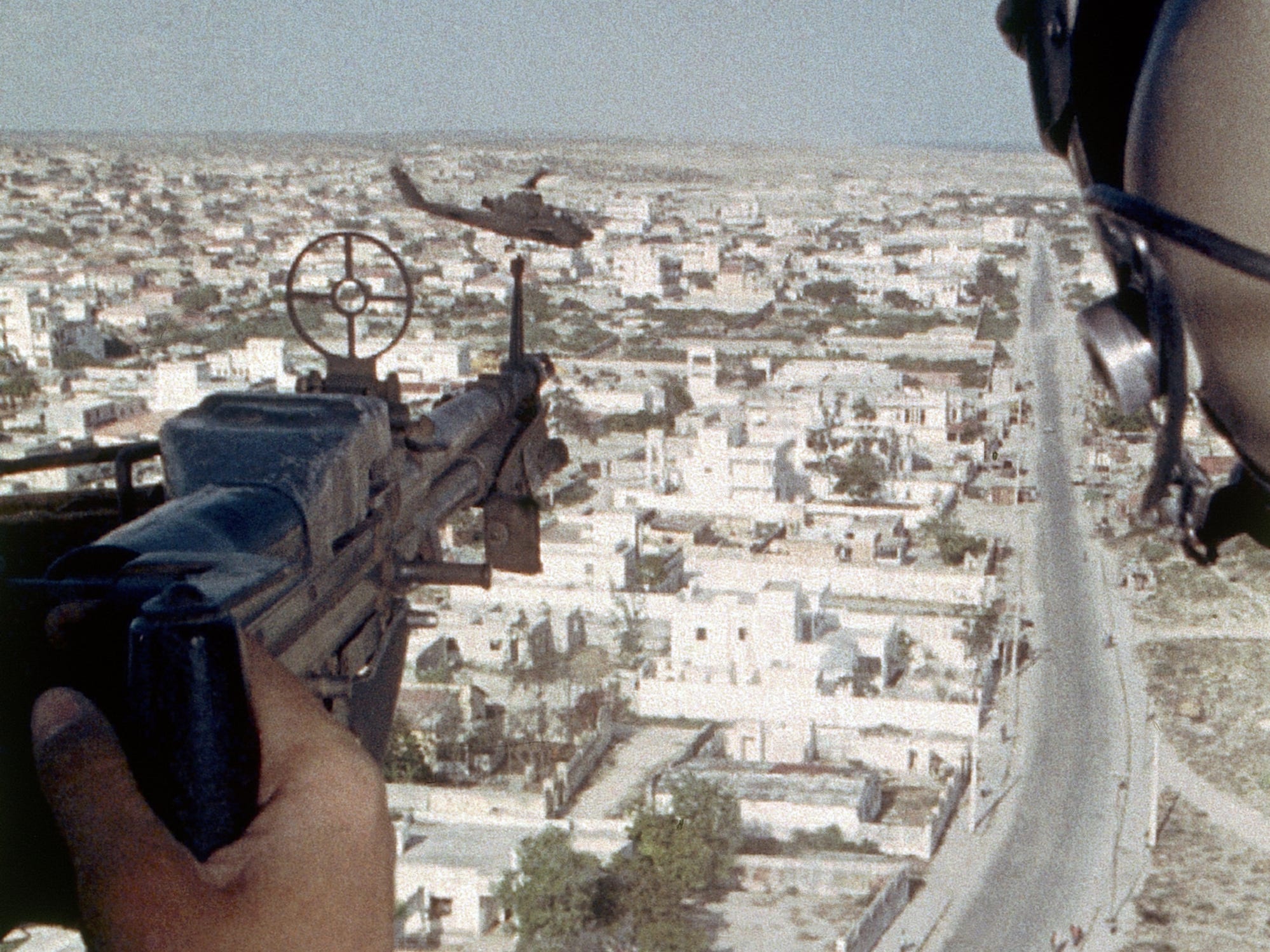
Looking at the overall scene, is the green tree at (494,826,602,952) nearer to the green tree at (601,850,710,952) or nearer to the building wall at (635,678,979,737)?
the green tree at (601,850,710,952)

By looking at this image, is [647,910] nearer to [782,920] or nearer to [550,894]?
[550,894]

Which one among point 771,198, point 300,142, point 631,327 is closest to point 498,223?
point 631,327

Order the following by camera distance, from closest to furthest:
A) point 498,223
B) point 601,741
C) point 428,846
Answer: point 498,223
point 428,846
point 601,741

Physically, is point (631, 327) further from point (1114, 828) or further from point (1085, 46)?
point (1085, 46)

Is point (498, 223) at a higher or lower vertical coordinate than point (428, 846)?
higher

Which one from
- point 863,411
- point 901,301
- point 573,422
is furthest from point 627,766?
point 901,301

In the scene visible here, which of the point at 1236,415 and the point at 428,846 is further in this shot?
the point at 428,846
